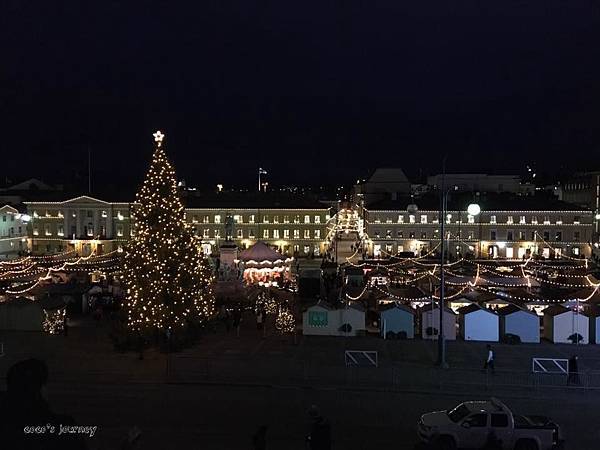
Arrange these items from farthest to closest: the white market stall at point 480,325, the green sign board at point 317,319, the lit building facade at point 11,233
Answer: the lit building facade at point 11,233 → the green sign board at point 317,319 → the white market stall at point 480,325

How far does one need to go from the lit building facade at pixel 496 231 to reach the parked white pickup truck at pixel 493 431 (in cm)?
5743

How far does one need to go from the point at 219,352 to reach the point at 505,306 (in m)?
14.5

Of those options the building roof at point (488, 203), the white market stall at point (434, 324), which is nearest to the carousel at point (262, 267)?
the white market stall at point (434, 324)

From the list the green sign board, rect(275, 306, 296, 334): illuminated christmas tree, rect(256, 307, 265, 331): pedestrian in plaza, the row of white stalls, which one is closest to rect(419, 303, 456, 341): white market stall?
the row of white stalls

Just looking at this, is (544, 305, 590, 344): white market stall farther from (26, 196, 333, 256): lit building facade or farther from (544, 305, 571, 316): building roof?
(26, 196, 333, 256): lit building facade

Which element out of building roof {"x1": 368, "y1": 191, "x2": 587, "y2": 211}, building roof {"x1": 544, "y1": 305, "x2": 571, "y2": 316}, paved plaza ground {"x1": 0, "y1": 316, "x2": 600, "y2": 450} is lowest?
paved plaza ground {"x1": 0, "y1": 316, "x2": 600, "y2": 450}

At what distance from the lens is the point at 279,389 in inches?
790

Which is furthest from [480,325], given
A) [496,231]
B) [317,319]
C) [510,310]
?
[496,231]

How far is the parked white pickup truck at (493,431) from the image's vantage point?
46.8ft

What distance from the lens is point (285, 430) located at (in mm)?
15883

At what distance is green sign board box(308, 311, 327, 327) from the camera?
99.4 ft

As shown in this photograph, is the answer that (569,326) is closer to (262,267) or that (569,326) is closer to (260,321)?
(260,321)

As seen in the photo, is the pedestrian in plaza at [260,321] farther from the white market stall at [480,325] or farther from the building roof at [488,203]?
the building roof at [488,203]

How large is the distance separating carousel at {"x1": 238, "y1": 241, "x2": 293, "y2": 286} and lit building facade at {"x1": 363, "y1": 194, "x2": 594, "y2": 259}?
26399 millimetres
